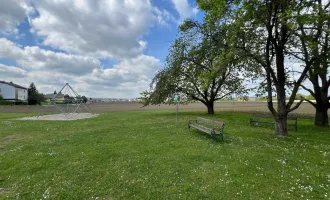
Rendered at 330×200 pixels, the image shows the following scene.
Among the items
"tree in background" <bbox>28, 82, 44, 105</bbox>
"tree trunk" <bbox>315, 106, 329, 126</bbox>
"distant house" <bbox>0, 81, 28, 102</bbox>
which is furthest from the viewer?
"tree in background" <bbox>28, 82, 44, 105</bbox>

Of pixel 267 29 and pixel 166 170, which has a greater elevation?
pixel 267 29

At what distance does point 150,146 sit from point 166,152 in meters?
1.05

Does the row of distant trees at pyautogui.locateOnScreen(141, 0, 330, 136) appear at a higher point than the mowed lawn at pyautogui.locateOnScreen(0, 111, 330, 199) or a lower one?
higher

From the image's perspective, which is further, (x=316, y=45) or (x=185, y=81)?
(x=185, y=81)

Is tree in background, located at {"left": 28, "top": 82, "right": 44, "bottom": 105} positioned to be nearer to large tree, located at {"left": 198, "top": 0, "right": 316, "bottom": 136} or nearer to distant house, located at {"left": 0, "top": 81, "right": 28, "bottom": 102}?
distant house, located at {"left": 0, "top": 81, "right": 28, "bottom": 102}

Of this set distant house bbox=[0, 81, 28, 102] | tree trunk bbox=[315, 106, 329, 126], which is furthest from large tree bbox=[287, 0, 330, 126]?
distant house bbox=[0, 81, 28, 102]

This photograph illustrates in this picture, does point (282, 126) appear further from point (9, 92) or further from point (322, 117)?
point (9, 92)

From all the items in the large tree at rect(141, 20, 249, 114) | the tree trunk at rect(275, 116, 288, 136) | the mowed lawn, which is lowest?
the mowed lawn

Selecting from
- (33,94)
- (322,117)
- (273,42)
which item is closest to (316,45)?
(273,42)

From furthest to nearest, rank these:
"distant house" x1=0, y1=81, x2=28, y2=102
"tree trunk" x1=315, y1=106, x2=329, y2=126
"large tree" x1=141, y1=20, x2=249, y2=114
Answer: "distant house" x1=0, y1=81, x2=28, y2=102 < "large tree" x1=141, y1=20, x2=249, y2=114 < "tree trunk" x1=315, y1=106, x2=329, y2=126

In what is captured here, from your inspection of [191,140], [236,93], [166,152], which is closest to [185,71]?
[236,93]

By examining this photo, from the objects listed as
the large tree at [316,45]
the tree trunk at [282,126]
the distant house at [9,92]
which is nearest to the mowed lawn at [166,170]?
the tree trunk at [282,126]

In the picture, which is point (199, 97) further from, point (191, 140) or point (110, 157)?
point (110, 157)

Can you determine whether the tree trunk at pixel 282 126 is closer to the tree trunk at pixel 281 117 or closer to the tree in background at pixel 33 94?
the tree trunk at pixel 281 117
